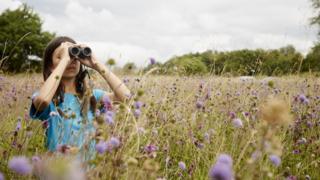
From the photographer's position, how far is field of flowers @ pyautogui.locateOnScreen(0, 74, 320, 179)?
119 centimetres

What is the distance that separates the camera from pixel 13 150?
7.71ft

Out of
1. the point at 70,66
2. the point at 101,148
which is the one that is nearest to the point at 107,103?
the point at 101,148

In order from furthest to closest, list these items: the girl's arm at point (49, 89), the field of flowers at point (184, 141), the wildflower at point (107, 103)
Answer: the girl's arm at point (49, 89) → the wildflower at point (107, 103) → the field of flowers at point (184, 141)

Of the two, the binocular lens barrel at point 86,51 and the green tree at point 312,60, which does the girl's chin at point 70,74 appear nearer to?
the binocular lens barrel at point 86,51

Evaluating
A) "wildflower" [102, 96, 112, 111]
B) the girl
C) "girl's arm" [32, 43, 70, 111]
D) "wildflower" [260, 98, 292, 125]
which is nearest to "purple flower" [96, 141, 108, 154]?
"wildflower" [102, 96, 112, 111]

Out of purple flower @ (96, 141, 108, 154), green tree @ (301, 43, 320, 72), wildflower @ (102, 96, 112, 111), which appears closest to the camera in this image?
purple flower @ (96, 141, 108, 154)

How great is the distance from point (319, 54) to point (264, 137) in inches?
868

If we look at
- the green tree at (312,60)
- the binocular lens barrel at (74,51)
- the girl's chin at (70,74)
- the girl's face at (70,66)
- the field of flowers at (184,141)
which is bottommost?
the field of flowers at (184,141)

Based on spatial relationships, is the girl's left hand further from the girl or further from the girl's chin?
the girl's chin

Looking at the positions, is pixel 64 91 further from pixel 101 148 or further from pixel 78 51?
pixel 101 148

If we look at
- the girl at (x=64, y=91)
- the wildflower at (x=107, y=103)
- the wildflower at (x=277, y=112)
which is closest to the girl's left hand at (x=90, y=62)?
the girl at (x=64, y=91)

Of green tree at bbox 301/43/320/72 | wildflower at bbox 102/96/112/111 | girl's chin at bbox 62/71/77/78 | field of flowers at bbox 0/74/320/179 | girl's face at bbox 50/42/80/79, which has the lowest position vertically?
field of flowers at bbox 0/74/320/179

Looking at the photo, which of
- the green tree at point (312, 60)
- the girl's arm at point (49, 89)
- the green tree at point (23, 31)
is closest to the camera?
the girl's arm at point (49, 89)

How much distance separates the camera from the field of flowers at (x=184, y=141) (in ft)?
3.90
